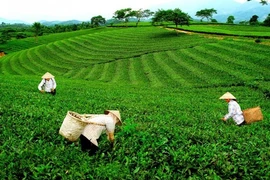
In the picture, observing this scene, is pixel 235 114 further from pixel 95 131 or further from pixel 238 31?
pixel 238 31

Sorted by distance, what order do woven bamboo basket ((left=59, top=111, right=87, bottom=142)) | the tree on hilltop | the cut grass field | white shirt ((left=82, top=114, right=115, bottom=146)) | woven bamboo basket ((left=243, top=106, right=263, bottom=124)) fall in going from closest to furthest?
woven bamboo basket ((left=59, top=111, right=87, bottom=142)), white shirt ((left=82, top=114, right=115, bottom=146)), woven bamboo basket ((left=243, top=106, right=263, bottom=124)), the cut grass field, the tree on hilltop

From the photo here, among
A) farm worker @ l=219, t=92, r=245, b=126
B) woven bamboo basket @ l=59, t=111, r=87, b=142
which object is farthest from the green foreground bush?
farm worker @ l=219, t=92, r=245, b=126

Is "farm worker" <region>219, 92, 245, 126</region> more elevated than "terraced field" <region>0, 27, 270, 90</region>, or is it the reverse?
"farm worker" <region>219, 92, 245, 126</region>

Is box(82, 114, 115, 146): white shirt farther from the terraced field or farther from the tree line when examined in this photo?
the tree line

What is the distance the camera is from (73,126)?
6.94 m

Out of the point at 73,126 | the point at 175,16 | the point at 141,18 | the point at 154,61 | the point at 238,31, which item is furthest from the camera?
the point at 141,18

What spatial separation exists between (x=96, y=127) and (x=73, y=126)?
1.83ft

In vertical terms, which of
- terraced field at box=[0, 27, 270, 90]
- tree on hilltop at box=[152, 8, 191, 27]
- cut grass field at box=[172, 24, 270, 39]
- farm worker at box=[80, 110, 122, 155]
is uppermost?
tree on hilltop at box=[152, 8, 191, 27]

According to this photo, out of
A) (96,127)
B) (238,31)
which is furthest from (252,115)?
(238,31)

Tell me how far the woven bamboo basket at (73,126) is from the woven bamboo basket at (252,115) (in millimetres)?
7838

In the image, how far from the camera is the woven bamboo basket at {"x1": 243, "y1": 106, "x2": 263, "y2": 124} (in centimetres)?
1207

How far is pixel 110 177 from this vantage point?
19.9ft

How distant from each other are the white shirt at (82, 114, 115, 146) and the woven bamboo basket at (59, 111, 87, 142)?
15 cm

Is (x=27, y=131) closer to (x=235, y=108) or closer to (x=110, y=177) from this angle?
(x=110, y=177)
